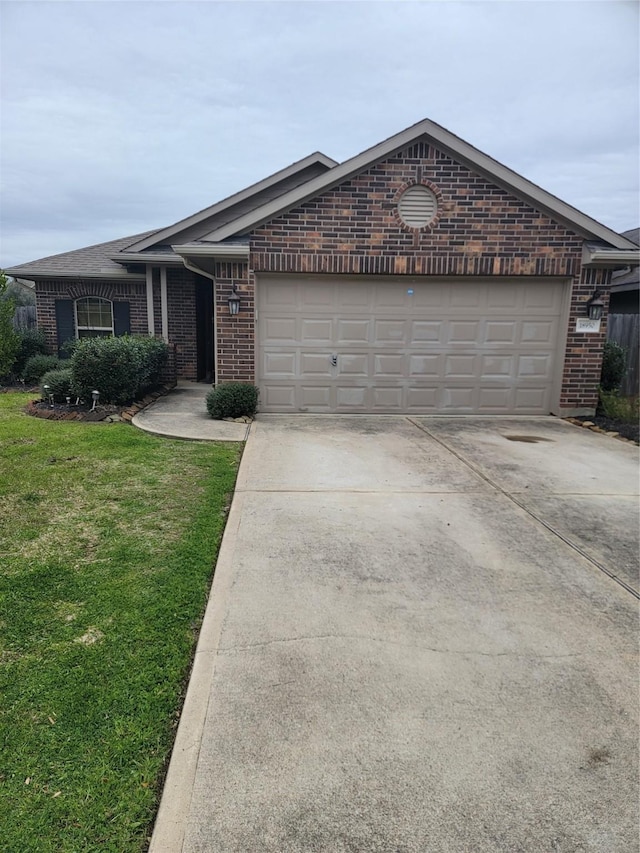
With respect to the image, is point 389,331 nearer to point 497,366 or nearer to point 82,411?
point 497,366

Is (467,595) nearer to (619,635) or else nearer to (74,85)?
(619,635)

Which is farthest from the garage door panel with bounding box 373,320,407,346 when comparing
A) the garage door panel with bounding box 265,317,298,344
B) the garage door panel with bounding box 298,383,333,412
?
the garage door panel with bounding box 265,317,298,344

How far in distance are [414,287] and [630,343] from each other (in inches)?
237

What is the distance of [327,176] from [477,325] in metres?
3.68

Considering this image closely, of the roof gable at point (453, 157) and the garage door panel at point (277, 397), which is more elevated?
the roof gable at point (453, 157)

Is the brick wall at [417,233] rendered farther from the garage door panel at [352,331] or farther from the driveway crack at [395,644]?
the driveway crack at [395,644]

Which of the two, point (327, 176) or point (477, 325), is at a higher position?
point (327, 176)

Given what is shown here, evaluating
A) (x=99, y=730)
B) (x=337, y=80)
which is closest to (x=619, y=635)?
(x=99, y=730)

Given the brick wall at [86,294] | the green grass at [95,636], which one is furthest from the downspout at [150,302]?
the green grass at [95,636]

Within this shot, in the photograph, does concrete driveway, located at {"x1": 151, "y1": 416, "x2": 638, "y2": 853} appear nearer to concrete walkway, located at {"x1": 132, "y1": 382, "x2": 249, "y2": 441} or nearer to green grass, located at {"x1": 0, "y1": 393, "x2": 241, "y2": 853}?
green grass, located at {"x1": 0, "y1": 393, "x2": 241, "y2": 853}

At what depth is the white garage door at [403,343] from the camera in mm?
9609

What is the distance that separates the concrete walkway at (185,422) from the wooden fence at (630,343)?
29.4ft

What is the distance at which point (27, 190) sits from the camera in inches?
964

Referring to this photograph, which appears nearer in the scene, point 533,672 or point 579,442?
point 533,672
